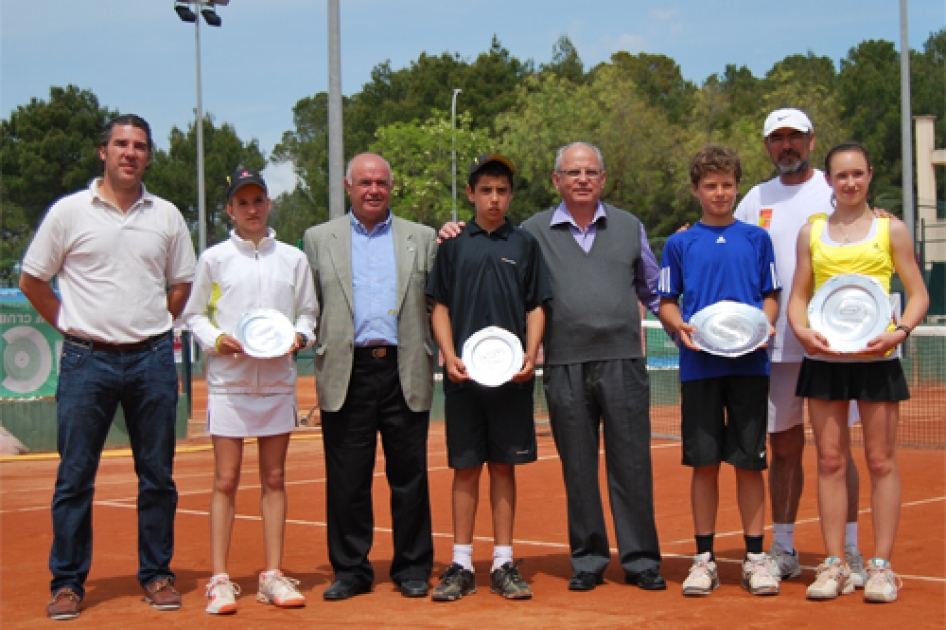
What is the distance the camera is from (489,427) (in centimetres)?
586

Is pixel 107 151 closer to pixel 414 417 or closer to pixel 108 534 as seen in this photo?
pixel 414 417

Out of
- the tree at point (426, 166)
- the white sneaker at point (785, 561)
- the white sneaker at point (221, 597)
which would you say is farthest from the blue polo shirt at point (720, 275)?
the tree at point (426, 166)

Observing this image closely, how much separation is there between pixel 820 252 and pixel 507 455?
1.83 meters

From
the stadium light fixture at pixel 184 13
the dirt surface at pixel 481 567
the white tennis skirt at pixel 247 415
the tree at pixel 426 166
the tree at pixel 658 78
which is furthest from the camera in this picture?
the tree at pixel 658 78

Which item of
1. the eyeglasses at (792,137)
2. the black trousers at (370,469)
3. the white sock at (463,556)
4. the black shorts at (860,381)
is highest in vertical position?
the eyeglasses at (792,137)

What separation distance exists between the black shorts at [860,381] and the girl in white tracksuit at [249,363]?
8.30 feet

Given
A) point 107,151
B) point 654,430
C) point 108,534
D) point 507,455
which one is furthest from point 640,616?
point 654,430

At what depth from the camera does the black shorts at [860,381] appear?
554cm

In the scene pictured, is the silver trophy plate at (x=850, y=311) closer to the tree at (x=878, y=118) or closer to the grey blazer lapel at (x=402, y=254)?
the grey blazer lapel at (x=402, y=254)

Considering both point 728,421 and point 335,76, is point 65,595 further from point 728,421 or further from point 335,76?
point 335,76

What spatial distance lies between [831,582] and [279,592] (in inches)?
104

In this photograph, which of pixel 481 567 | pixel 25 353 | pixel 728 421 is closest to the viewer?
pixel 728 421

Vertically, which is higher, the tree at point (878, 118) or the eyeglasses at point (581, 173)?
the tree at point (878, 118)

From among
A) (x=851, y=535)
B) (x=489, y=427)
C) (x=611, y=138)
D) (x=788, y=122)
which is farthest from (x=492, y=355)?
(x=611, y=138)
